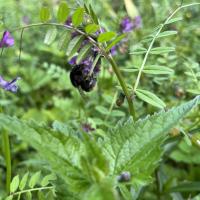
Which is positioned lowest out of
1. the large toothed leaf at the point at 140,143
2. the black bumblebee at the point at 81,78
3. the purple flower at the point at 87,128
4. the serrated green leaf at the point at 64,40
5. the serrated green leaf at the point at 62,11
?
the purple flower at the point at 87,128

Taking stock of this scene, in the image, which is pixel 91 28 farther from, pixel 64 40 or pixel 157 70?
Answer: pixel 157 70

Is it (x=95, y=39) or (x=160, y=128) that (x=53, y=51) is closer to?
(x=95, y=39)

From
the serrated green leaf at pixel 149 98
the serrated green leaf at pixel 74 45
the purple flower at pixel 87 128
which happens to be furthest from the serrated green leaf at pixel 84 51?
the purple flower at pixel 87 128

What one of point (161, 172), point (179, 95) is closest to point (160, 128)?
point (161, 172)

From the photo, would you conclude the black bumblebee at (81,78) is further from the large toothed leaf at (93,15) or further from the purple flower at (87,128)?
the purple flower at (87,128)

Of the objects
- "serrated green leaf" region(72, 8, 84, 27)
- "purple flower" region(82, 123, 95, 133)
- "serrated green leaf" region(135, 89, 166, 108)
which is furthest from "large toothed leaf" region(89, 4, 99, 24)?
"purple flower" region(82, 123, 95, 133)

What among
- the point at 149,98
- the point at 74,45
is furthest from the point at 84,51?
the point at 149,98

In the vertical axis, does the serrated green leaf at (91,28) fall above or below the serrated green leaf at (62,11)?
below
